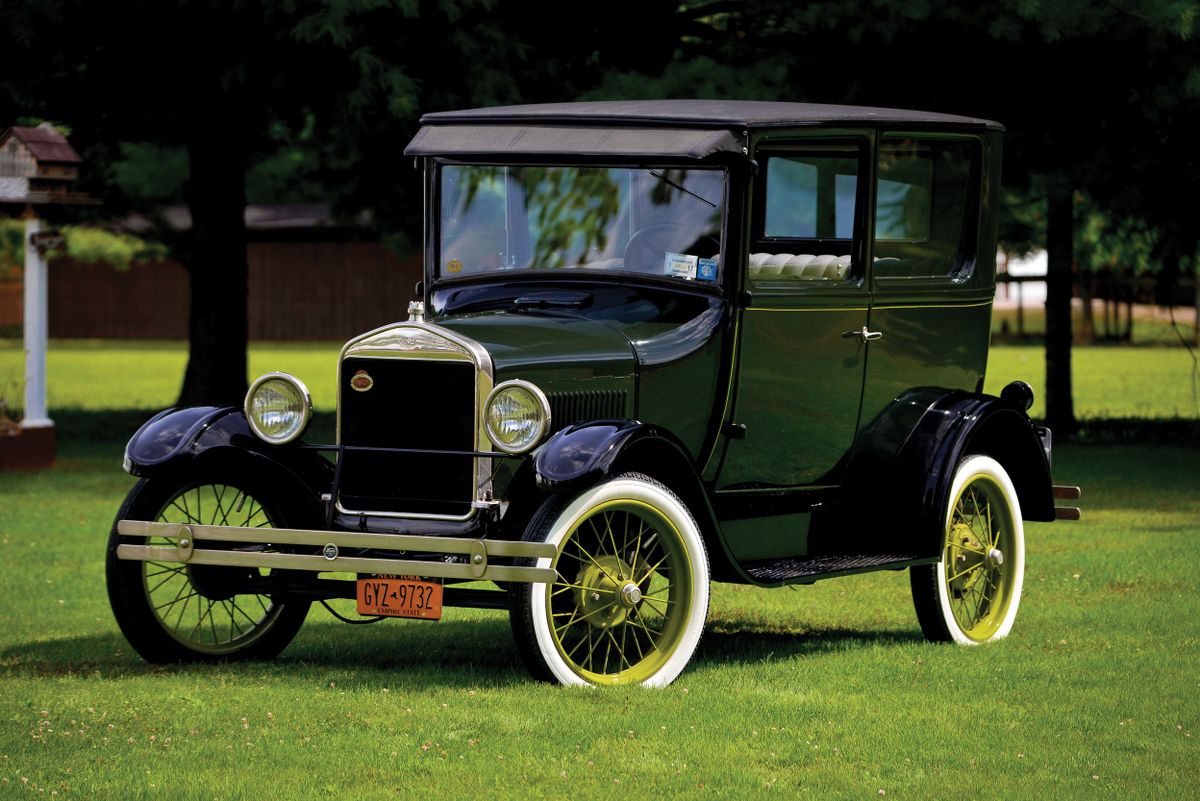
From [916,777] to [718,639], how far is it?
2892mm

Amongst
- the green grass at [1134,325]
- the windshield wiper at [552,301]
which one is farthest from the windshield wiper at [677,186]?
the green grass at [1134,325]

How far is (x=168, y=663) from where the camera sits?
7.95 meters

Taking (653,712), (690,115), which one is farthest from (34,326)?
(653,712)

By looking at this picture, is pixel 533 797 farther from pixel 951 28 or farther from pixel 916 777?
pixel 951 28

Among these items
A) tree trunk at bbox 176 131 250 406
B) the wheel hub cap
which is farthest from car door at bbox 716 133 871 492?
tree trunk at bbox 176 131 250 406

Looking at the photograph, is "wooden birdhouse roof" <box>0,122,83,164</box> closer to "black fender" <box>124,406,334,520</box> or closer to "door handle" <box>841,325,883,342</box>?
"black fender" <box>124,406,334,520</box>

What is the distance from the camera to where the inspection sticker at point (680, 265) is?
7.92 meters

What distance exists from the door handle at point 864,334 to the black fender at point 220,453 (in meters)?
2.29

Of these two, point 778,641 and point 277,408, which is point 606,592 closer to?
point 277,408

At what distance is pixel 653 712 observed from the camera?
6699 millimetres

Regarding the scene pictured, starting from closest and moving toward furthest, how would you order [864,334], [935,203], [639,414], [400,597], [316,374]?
[400,597] → [639,414] → [864,334] → [935,203] → [316,374]

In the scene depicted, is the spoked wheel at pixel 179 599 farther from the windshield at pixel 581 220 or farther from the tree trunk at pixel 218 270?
the tree trunk at pixel 218 270

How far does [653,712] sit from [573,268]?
7.23ft

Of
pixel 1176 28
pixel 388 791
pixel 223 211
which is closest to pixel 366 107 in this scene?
pixel 223 211
